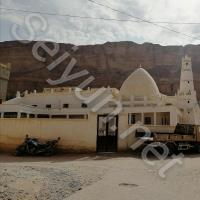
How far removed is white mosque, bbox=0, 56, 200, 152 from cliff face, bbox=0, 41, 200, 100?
163ft

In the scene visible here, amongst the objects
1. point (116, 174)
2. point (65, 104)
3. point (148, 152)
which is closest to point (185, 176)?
point (116, 174)

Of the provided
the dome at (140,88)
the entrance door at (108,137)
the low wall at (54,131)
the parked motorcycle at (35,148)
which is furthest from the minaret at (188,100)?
the parked motorcycle at (35,148)

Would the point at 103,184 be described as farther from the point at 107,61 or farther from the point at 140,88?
the point at 107,61

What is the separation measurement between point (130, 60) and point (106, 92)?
6090 centimetres

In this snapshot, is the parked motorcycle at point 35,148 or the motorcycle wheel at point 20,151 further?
the motorcycle wheel at point 20,151

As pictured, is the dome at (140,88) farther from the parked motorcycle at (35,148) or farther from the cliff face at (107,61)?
the cliff face at (107,61)

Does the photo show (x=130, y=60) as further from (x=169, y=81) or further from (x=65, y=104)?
(x=65, y=104)

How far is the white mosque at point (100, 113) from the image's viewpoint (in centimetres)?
1878

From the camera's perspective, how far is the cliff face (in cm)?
8719

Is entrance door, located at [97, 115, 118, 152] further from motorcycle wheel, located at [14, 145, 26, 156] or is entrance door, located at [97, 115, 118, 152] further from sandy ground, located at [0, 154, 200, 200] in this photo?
sandy ground, located at [0, 154, 200, 200]

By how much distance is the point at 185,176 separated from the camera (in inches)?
434

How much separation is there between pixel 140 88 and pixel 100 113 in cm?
1301

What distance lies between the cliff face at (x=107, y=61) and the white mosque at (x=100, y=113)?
4973 centimetres

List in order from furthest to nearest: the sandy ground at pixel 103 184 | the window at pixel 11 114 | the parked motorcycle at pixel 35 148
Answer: the window at pixel 11 114 → the parked motorcycle at pixel 35 148 → the sandy ground at pixel 103 184
